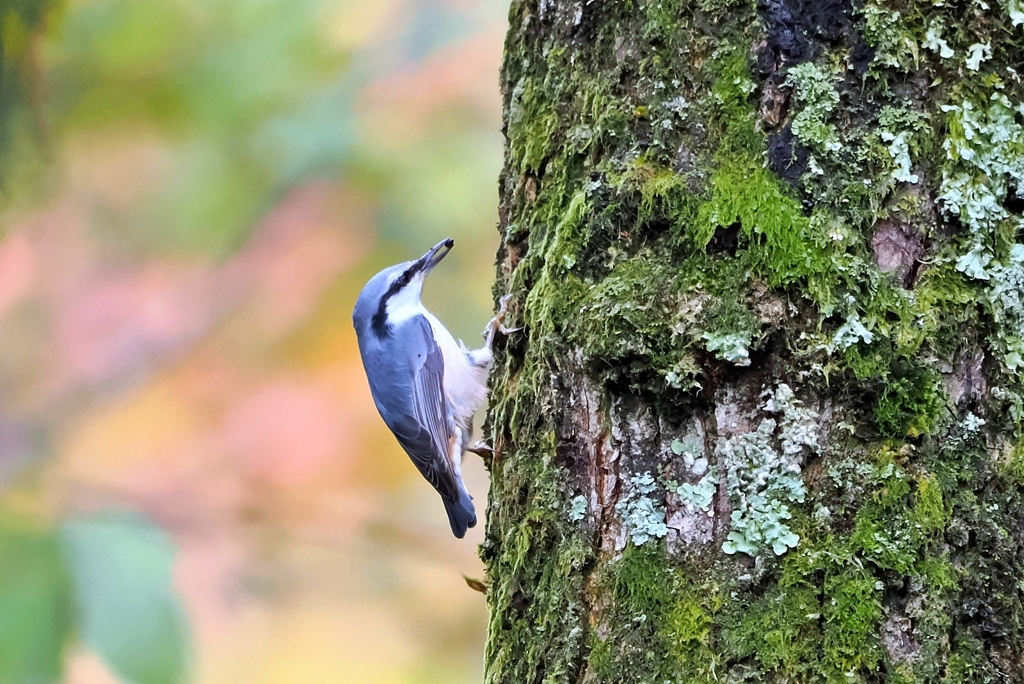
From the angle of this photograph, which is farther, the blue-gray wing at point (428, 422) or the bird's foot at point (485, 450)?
the blue-gray wing at point (428, 422)

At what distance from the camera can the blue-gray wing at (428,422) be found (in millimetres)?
2623

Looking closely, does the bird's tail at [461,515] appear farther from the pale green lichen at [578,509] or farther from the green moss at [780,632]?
the green moss at [780,632]

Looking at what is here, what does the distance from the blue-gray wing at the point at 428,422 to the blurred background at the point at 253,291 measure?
0.32 meters

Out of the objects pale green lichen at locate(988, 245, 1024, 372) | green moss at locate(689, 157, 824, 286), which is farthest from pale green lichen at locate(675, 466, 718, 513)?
pale green lichen at locate(988, 245, 1024, 372)

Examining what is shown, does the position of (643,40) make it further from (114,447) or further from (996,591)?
(114,447)

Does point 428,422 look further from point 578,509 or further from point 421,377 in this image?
point 578,509

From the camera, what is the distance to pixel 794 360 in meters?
1.01

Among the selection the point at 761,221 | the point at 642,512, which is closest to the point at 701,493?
the point at 642,512

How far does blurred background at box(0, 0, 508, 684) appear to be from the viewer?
2820 mm

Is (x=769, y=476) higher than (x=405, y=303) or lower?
lower

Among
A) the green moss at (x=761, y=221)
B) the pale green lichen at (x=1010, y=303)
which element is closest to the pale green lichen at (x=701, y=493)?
the green moss at (x=761, y=221)

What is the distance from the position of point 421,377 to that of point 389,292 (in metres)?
0.30

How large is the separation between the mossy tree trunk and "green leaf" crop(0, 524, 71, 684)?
167cm

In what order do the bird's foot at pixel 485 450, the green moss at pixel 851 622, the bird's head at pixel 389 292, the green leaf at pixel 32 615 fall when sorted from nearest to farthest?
the green moss at pixel 851 622 < the bird's foot at pixel 485 450 < the green leaf at pixel 32 615 < the bird's head at pixel 389 292
